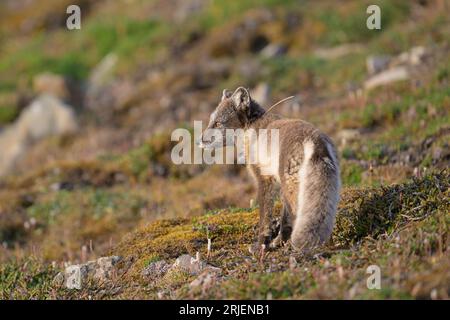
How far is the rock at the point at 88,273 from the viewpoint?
7.33m

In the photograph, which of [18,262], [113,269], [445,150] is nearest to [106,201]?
[18,262]

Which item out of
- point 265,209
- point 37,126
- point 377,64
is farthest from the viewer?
point 37,126

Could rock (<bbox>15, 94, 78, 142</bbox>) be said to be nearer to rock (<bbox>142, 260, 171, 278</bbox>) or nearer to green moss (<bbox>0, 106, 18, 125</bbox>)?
green moss (<bbox>0, 106, 18, 125</bbox>)

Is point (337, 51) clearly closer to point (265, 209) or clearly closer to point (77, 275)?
point (265, 209)

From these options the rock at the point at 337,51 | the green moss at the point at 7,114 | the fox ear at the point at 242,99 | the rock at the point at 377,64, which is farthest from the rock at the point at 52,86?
the fox ear at the point at 242,99

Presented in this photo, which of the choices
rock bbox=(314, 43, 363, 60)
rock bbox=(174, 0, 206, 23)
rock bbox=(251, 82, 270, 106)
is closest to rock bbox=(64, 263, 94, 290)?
rock bbox=(251, 82, 270, 106)

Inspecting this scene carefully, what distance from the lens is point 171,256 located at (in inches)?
302

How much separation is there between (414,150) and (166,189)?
502 cm

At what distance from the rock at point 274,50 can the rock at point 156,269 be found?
15482mm

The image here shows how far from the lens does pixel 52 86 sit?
78.8ft

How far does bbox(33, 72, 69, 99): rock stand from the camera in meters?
23.8

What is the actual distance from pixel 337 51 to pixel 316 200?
1564 cm

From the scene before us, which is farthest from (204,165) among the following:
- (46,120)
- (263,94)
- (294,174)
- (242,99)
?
(46,120)
